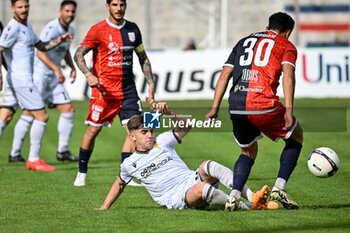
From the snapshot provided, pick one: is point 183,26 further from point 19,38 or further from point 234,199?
point 234,199

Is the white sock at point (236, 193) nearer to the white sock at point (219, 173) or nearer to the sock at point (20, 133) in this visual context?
the white sock at point (219, 173)

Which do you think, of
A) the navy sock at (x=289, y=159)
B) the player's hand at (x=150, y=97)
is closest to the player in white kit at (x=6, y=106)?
the player's hand at (x=150, y=97)

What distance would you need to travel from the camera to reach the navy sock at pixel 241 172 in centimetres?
983

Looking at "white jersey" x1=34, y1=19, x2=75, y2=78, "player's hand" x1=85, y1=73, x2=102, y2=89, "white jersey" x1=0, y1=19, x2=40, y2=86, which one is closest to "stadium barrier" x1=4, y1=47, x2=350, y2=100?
"white jersey" x1=34, y1=19, x2=75, y2=78

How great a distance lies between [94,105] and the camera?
40.8 ft

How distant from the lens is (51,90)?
52.9 ft

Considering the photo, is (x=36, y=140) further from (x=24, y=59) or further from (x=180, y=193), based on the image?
(x=180, y=193)

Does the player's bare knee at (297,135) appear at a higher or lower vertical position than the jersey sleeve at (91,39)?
lower

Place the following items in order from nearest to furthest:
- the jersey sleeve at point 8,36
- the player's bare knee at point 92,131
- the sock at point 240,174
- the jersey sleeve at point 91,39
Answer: the sock at point 240,174
the jersey sleeve at point 91,39
the player's bare knee at point 92,131
the jersey sleeve at point 8,36

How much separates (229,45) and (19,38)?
18.6 meters

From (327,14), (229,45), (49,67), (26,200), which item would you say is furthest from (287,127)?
(327,14)

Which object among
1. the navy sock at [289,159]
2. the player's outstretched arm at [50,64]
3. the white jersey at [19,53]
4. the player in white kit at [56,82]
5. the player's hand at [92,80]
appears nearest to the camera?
the navy sock at [289,159]

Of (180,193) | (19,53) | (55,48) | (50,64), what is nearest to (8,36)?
(19,53)

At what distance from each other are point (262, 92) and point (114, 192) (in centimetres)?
173
